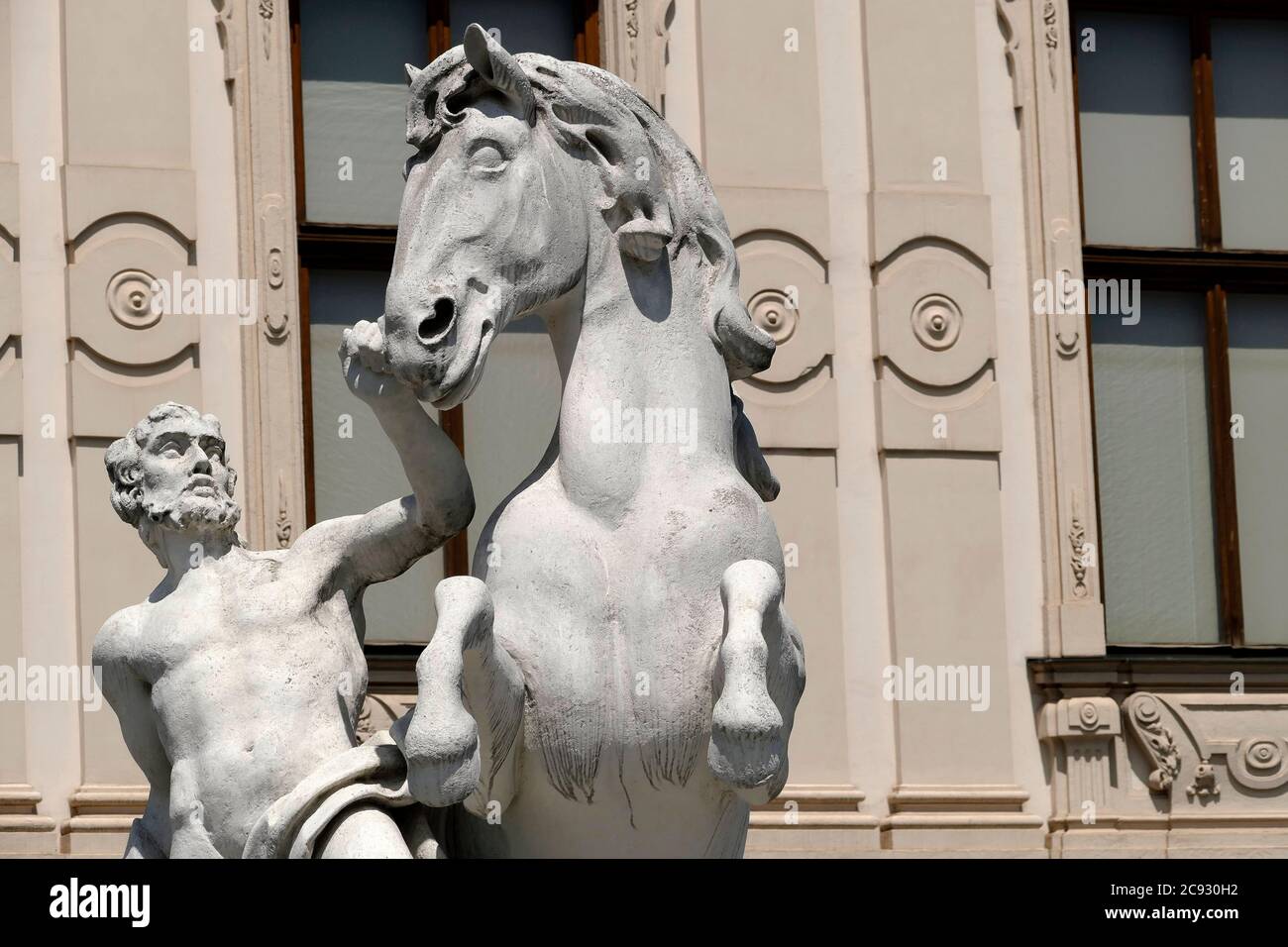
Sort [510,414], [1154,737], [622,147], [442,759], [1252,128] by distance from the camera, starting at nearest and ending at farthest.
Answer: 1. [442,759]
2. [622,147]
3. [510,414]
4. [1154,737]
5. [1252,128]

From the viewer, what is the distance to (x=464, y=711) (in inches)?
181

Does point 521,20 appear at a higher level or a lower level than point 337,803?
higher

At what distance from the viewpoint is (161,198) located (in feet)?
34.9

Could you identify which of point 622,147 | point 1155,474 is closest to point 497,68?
point 622,147

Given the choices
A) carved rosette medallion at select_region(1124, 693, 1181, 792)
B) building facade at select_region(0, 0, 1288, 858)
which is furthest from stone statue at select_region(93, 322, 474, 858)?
carved rosette medallion at select_region(1124, 693, 1181, 792)

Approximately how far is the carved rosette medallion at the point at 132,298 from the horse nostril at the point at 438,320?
5.83 metres

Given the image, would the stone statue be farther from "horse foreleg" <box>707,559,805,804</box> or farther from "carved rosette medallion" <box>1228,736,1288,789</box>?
"carved rosette medallion" <box>1228,736,1288,789</box>

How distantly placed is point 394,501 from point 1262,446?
7.23 m

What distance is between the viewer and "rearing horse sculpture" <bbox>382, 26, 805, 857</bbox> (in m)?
4.73

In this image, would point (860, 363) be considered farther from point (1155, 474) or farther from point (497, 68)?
point (497, 68)

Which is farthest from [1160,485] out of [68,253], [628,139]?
[628,139]

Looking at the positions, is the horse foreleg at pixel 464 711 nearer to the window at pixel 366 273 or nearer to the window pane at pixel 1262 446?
the window at pixel 366 273

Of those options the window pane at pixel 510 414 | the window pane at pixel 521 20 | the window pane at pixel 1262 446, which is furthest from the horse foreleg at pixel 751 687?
the window pane at pixel 1262 446

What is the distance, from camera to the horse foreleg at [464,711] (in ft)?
15.0
